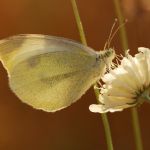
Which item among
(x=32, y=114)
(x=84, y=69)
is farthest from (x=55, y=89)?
(x=32, y=114)

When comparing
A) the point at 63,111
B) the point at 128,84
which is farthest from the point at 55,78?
the point at 63,111

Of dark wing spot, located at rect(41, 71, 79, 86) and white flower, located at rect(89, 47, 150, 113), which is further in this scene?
dark wing spot, located at rect(41, 71, 79, 86)

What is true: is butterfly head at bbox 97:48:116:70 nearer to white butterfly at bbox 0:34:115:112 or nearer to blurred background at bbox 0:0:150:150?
white butterfly at bbox 0:34:115:112

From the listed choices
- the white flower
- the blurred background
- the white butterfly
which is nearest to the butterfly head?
the white butterfly

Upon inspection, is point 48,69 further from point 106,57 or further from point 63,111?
point 63,111

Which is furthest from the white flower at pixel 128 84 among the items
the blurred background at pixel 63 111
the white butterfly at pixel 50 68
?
the blurred background at pixel 63 111

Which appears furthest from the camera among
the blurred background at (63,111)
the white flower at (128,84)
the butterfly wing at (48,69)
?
the blurred background at (63,111)

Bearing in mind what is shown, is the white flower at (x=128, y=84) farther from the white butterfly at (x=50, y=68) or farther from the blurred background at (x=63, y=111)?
the blurred background at (x=63, y=111)
